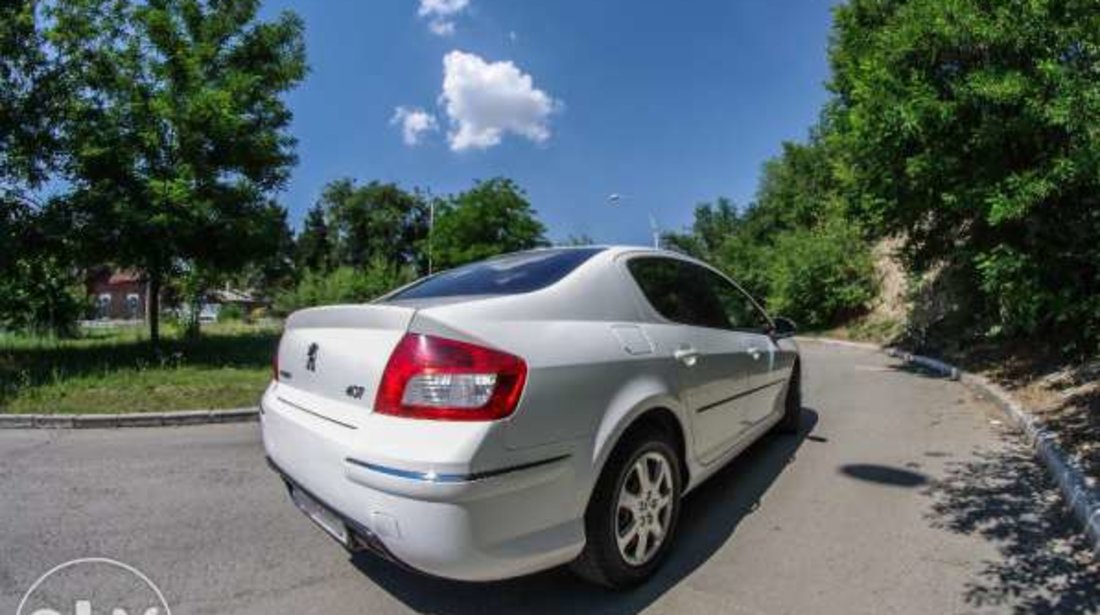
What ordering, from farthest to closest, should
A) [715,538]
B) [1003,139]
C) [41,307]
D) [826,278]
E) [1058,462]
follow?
1. [826,278]
2. [41,307]
3. [1003,139]
4. [1058,462]
5. [715,538]

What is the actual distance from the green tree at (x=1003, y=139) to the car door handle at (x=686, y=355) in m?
4.29

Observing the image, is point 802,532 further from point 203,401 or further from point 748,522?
point 203,401

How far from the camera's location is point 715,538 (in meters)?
3.65

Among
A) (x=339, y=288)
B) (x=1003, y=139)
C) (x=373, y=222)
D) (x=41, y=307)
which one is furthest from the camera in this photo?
(x=373, y=222)

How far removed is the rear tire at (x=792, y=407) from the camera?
562 cm

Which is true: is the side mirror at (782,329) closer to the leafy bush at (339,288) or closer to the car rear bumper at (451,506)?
the car rear bumper at (451,506)

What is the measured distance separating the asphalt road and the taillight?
110 centimetres

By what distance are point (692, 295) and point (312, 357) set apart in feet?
7.62

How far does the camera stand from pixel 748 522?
3887 mm

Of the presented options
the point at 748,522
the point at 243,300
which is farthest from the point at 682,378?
the point at 243,300

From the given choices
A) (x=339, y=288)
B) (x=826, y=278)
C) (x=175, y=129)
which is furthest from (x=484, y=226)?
(x=175, y=129)

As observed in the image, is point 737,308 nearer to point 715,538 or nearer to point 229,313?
point 715,538

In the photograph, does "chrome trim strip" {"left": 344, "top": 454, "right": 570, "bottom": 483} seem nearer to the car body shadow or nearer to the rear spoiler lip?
the rear spoiler lip

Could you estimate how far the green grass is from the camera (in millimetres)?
7539
